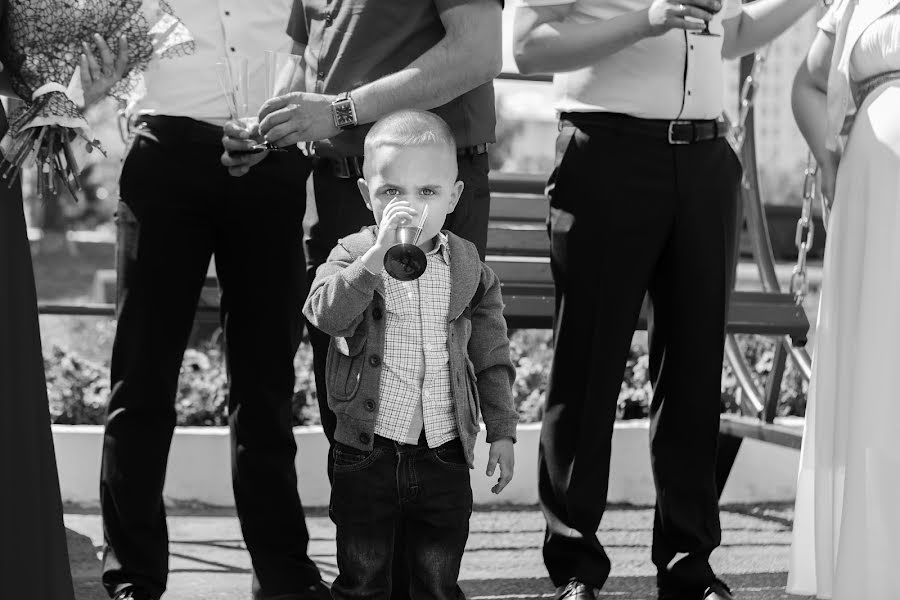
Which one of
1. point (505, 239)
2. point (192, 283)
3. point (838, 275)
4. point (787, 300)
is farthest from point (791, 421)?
point (192, 283)

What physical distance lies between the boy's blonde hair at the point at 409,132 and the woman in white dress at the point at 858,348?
46.0 inches

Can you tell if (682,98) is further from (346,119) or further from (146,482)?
(146,482)

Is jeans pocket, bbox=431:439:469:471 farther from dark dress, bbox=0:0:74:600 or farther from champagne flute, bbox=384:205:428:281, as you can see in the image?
dark dress, bbox=0:0:74:600

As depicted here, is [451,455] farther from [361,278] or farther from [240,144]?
[240,144]

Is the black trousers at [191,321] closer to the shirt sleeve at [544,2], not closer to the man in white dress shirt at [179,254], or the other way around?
the man in white dress shirt at [179,254]

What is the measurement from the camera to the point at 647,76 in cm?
349

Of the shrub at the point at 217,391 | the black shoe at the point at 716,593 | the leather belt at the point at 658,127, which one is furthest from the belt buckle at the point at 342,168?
the shrub at the point at 217,391

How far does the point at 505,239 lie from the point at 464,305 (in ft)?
7.92

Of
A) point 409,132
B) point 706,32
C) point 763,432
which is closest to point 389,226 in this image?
point 409,132

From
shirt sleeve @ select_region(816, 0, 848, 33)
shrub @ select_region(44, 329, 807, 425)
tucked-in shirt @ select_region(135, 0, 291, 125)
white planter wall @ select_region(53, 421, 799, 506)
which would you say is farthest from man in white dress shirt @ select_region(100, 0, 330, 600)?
shrub @ select_region(44, 329, 807, 425)

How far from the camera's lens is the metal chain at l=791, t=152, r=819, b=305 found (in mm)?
4344

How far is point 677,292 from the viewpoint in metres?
3.54

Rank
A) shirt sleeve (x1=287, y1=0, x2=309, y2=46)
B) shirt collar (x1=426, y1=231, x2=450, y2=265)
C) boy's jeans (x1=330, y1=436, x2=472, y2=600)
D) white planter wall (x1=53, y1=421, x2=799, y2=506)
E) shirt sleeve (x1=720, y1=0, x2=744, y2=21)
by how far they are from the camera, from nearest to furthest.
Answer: boy's jeans (x1=330, y1=436, x2=472, y2=600) → shirt collar (x1=426, y1=231, x2=450, y2=265) → shirt sleeve (x1=287, y1=0, x2=309, y2=46) → shirt sleeve (x1=720, y1=0, x2=744, y2=21) → white planter wall (x1=53, y1=421, x2=799, y2=506)

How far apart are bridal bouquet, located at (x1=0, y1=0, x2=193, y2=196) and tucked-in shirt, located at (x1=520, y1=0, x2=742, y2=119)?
1091mm
